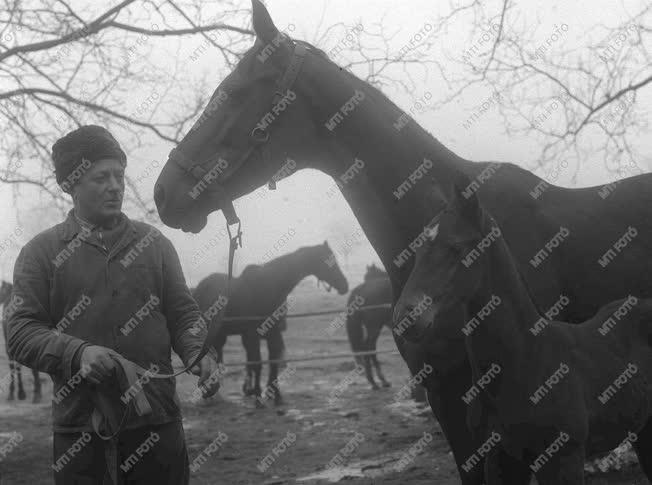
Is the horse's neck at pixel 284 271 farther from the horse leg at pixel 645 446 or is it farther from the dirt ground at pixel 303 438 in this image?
the horse leg at pixel 645 446

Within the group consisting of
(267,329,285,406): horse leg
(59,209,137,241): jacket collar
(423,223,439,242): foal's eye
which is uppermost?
(59,209,137,241): jacket collar

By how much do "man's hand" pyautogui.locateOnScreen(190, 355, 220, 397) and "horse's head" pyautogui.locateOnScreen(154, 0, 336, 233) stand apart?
0.60 metres

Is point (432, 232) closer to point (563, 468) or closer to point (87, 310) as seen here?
point (563, 468)

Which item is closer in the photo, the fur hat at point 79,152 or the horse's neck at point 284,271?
the fur hat at point 79,152

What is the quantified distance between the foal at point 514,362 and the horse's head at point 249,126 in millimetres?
820

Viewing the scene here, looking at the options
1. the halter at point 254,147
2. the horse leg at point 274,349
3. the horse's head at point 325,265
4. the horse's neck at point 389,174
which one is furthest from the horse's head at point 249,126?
the horse's head at point 325,265

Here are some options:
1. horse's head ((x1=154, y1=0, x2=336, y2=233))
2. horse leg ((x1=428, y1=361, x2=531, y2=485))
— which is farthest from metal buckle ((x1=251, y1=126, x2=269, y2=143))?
horse leg ((x1=428, y1=361, x2=531, y2=485))

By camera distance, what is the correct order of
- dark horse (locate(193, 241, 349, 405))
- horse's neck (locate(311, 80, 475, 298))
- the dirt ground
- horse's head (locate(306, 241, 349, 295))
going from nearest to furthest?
horse's neck (locate(311, 80, 475, 298)) < the dirt ground < dark horse (locate(193, 241, 349, 405)) < horse's head (locate(306, 241, 349, 295))

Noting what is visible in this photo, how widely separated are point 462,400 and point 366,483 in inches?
134

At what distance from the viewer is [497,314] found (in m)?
2.55

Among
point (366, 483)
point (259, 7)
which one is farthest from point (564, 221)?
point (366, 483)

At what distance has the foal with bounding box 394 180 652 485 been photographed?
2400mm

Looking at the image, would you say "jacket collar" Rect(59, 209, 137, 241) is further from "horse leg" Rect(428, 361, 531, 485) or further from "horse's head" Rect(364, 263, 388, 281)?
"horse's head" Rect(364, 263, 388, 281)

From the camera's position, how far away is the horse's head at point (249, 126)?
2.89 m
